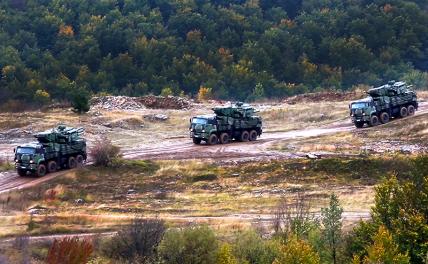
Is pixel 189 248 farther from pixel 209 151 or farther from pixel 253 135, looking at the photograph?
pixel 253 135

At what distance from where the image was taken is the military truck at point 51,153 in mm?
43125

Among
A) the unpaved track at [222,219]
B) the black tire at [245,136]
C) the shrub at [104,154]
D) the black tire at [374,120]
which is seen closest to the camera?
the unpaved track at [222,219]

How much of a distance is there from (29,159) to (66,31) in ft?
187

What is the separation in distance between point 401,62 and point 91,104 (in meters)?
45.9

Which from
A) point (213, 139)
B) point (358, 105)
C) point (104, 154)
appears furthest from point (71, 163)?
point (358, 105)

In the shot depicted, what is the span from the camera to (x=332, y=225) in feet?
84.3

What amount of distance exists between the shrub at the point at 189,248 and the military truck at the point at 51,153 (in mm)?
18982

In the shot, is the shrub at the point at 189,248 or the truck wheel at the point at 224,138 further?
the truck wheel at the point at 224,138

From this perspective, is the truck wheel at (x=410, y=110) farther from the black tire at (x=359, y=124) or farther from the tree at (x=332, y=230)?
the tree at (x=332, y=230)

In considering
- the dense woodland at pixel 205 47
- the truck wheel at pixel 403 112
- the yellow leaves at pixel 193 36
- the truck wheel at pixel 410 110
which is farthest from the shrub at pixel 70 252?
the yellow leaves at pixel 193 36

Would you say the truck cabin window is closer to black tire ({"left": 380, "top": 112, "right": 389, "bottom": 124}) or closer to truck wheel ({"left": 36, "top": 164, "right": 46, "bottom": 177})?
truck wheel ({"left": 36, "top": 164, "right": 46, "bottom": 177})

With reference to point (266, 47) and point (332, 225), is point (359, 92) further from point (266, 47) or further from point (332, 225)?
point (332, 225)

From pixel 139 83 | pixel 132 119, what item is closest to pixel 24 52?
pixel 139 83

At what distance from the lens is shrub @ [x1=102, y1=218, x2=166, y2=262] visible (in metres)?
27.9
